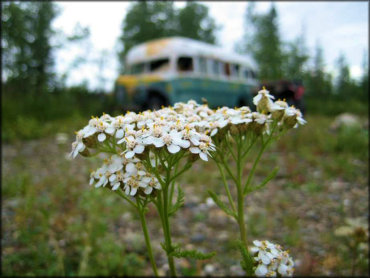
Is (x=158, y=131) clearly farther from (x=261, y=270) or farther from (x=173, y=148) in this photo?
(x=261, y=270)

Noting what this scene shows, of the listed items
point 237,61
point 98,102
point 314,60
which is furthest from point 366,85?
point 98,102

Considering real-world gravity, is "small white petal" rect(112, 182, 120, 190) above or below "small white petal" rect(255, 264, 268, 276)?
above

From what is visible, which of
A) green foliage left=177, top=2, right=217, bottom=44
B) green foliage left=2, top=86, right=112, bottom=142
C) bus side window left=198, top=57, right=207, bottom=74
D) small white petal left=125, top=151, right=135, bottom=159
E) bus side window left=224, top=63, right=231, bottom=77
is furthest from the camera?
green foliage left=177, top=2, right=217, bottom=44

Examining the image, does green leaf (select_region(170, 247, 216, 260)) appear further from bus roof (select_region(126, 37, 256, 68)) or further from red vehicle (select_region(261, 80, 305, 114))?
red vehicle (select_region(261, 80, 305, 114))

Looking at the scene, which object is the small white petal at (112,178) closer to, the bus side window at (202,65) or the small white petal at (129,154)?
the small white petal at (129,154)

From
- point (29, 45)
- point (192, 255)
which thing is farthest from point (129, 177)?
Answer: point (29, 45)

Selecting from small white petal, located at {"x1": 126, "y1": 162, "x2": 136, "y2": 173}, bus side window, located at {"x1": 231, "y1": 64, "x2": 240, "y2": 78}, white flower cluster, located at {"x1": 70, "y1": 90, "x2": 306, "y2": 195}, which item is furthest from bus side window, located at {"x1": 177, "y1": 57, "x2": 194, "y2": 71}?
small white petal, located at {"x1": 126, "y1": 162, "x2": 136, "y2": 173}

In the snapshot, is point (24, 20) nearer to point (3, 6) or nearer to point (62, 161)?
point (3, 6)
